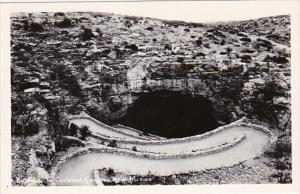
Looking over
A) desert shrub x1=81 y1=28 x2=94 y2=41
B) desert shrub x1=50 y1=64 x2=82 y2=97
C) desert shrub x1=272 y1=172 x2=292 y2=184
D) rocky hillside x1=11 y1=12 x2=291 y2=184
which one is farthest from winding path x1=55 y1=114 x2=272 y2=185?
desert shrub x1=81 y1=28 x2=94 y2=41

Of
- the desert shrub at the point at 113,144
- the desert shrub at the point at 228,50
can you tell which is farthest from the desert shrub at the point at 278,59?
the desert shrub at the point at 113,144

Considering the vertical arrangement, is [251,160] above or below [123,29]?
below

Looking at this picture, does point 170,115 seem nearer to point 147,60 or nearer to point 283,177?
point 147,60

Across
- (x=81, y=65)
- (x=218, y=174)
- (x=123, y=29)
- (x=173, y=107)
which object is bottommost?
(x=218, y=174)

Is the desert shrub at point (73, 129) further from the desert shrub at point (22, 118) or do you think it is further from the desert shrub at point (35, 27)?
the desert shrub at point (35, 27)

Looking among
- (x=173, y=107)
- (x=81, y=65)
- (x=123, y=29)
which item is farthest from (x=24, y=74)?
(x=173, y=107)

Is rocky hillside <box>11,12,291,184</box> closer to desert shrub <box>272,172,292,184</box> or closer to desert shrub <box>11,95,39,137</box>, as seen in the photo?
desert shrub <box>11,95,39,137</box>

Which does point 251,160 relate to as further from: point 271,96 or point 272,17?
point 272,17
